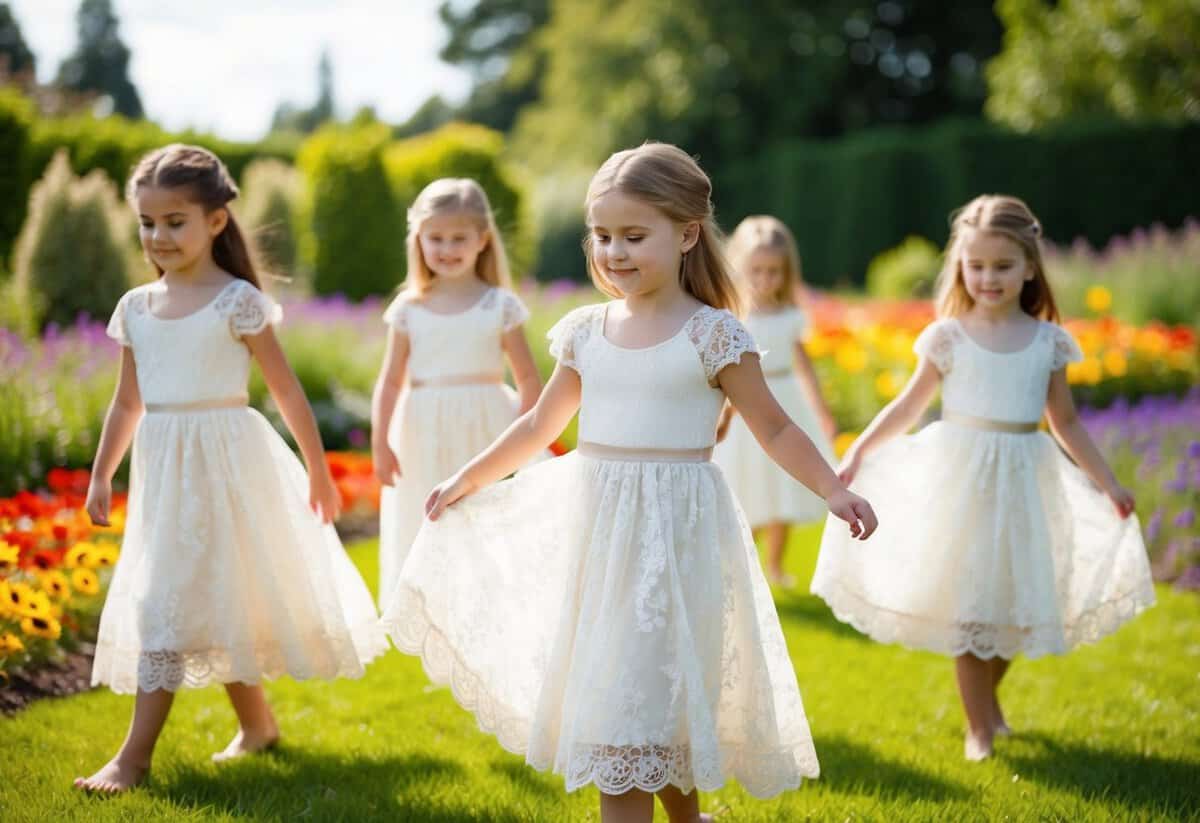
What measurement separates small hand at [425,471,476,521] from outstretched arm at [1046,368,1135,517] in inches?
82.4

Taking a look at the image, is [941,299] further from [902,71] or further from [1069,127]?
[902,71]

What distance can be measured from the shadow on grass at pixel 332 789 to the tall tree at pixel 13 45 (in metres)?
15.9

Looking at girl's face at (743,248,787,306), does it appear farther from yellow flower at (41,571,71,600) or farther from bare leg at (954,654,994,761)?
yellow flower at (41,571,71,600)

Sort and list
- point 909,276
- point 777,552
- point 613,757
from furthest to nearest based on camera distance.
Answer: point 909,276 < point 777,552 < point 613,757

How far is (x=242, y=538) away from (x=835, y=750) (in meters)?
2.09

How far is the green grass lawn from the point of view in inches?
133

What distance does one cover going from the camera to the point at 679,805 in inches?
120

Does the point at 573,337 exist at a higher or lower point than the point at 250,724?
higher

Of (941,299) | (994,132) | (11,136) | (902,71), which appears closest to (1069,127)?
(994,132)

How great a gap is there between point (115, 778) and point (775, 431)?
2.20 metres

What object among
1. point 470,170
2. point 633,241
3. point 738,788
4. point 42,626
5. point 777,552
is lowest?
point 738,788

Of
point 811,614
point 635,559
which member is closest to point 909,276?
point 811,614

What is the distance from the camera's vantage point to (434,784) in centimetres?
359

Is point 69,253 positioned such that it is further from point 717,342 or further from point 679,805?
point 679,805
